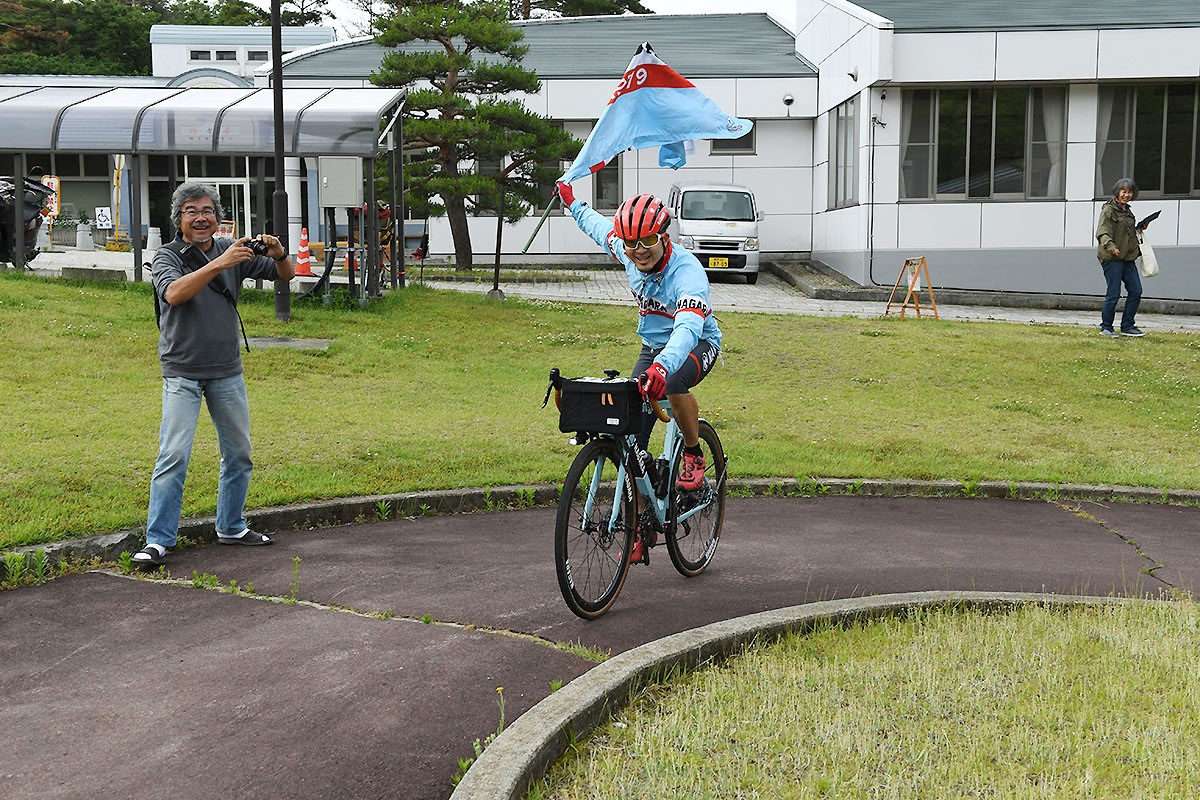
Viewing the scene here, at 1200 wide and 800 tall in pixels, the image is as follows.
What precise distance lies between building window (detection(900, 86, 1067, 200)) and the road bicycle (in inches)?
792

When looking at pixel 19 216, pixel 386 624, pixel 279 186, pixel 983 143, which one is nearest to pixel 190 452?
pixel 386 624

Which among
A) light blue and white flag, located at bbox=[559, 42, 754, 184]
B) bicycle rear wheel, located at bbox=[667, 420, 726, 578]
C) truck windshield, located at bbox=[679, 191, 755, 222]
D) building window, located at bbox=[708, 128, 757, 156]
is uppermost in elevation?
building window, located at bbox=[708, 128, 757, 156]

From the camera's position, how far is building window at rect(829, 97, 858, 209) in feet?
86.7

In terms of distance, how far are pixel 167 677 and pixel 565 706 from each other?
5.45ft

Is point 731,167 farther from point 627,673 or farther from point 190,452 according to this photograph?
point 627,673

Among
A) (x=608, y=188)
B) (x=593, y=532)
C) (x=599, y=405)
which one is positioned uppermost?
(x=608, y=188)

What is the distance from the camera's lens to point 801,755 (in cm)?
382

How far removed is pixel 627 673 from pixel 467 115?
22.1 m

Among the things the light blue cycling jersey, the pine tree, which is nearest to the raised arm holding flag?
the light blue cycling jersey

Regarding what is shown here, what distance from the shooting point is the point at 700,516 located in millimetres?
6492

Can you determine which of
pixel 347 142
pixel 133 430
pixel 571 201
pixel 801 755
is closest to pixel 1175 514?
pixel 571 201

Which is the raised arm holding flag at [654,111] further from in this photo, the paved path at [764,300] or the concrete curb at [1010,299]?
the concrete curb at [1010,299]

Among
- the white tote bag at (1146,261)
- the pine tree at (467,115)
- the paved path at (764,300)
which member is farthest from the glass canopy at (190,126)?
the white tote bag at (1146,261)

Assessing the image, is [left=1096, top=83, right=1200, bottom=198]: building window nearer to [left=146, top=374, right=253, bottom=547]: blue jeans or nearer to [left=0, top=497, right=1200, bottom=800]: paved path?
[left=0, top=497, right=1200, bottom=800]: paved path
